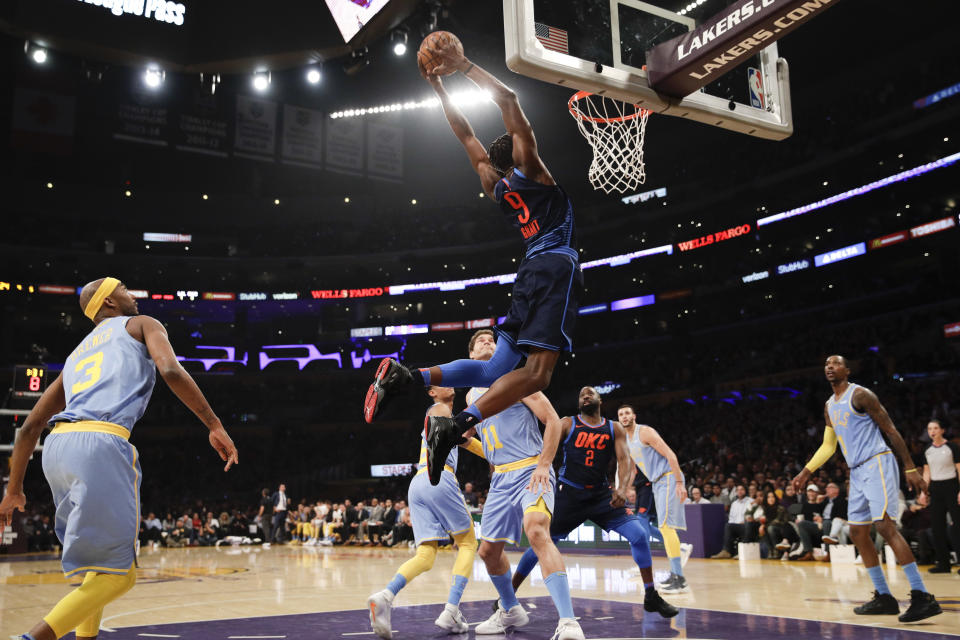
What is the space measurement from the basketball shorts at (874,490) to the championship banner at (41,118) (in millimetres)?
28531

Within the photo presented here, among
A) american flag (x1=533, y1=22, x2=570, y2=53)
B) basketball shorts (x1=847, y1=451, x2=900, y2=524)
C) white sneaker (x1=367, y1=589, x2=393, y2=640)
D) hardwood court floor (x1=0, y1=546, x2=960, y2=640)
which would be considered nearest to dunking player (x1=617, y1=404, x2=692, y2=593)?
hardwood court floor (x1=0, y1=546, x2=960, y2=640)

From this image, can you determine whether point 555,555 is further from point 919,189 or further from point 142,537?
point 919,189

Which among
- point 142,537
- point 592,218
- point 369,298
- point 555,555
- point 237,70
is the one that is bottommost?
point 142,537

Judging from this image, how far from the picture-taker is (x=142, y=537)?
955 inches

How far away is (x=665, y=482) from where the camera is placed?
939 cm

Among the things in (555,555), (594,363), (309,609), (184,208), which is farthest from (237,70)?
(555,555)

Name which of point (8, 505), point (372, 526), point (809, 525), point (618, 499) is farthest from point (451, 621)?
point (372, 526)

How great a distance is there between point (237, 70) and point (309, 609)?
22674 millimetres

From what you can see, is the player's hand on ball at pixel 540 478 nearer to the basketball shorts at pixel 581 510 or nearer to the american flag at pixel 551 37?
the basketball shorts at pixel 581 510

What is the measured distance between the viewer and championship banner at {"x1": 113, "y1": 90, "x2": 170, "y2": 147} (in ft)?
82.7

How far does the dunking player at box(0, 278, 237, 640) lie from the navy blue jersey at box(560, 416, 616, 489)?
3.74 m

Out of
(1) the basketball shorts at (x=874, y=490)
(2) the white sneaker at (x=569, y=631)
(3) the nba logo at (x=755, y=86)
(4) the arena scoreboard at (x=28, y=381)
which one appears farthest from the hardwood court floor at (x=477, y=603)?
(4) the arena scoreboard at (x=28, y=381)

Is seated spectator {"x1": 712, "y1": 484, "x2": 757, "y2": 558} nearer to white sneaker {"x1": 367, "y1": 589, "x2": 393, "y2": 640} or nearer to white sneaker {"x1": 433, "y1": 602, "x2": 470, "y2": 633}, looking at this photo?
white sneaker {"x1": 433, "y1": 602, "x2": 470, "y2": 633}

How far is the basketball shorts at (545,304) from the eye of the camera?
4.21 m
